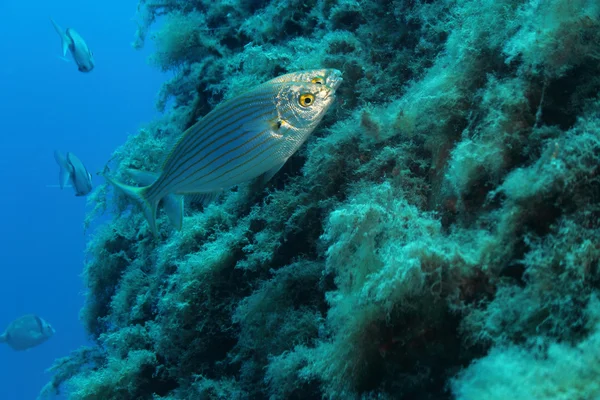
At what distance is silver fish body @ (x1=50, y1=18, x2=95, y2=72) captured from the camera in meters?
7.27

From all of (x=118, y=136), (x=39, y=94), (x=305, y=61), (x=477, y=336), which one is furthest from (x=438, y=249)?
(x=39, y=94)

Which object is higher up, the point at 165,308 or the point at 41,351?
the point at 165,308

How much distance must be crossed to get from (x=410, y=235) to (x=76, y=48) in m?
8.08

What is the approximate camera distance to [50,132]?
98812mm

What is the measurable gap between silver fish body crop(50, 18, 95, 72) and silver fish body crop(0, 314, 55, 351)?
786 centimetres

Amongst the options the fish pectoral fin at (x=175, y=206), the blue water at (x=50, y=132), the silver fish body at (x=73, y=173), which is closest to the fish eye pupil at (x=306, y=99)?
the fish pectoral fin at (x=175, y=206)

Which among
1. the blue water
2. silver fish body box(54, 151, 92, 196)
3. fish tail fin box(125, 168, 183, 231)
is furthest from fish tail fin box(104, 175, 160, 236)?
the blue water

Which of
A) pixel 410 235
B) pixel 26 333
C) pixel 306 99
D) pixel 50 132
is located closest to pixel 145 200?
pixel 306 99

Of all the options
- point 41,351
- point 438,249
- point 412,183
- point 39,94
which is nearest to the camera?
point 438,249

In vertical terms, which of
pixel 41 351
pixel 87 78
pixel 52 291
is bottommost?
pixel 41 351

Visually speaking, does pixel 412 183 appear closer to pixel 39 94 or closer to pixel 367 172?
pixel 367 172

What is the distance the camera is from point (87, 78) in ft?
365

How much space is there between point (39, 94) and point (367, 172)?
129 m

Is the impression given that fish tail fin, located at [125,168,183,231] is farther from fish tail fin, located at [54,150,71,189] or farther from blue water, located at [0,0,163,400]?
blue water, located at [0,0,163,400]
